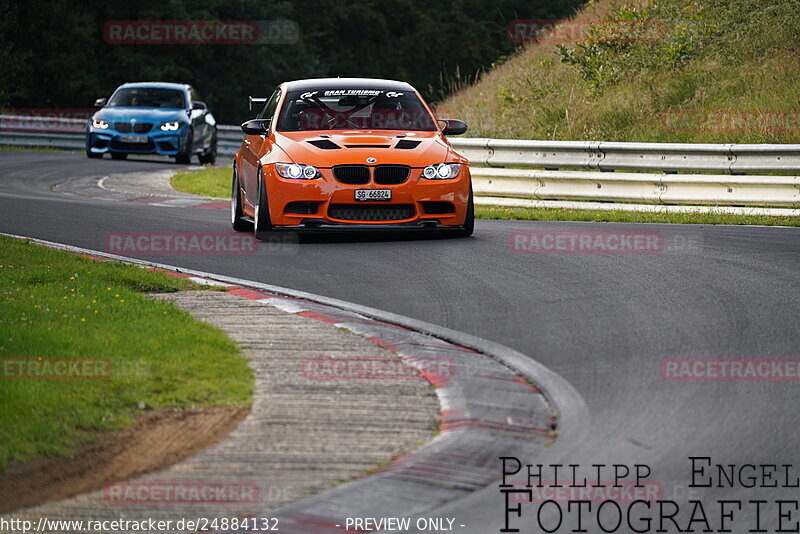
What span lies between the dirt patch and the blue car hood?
873 inches

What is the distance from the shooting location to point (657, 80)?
75.2 ft

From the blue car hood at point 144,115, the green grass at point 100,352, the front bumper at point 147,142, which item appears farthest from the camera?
the blue car hood at point 144,115

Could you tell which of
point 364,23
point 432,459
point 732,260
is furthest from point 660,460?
point 364,23

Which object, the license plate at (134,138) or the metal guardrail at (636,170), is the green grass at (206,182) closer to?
the license plate at (134,138)

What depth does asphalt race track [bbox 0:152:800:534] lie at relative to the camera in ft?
19.0

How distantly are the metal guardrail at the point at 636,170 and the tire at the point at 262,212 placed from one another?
5.24 meters

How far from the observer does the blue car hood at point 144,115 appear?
27.8 m

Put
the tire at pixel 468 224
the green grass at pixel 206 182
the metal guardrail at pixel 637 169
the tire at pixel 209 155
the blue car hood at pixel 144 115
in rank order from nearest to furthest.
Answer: the tire at pixel 468 224, the metal guardrail at pixel 637 169, the green grass at pixel 206 182, the blue car hood at pixel 144 115, the tire at pixel 209 155

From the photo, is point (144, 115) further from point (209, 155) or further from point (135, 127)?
point (209, 155)

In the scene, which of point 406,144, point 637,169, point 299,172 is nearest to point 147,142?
point 637,169

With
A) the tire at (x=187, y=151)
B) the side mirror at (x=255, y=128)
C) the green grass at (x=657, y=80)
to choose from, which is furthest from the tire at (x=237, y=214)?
the tire at (x=187, y=151)

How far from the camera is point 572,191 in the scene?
56.3ft

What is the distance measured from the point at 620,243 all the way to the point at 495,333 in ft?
16.0

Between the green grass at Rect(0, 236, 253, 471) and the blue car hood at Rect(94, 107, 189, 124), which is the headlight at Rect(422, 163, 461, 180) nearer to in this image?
the green grass at Rect(0, 236, 253, 471)
